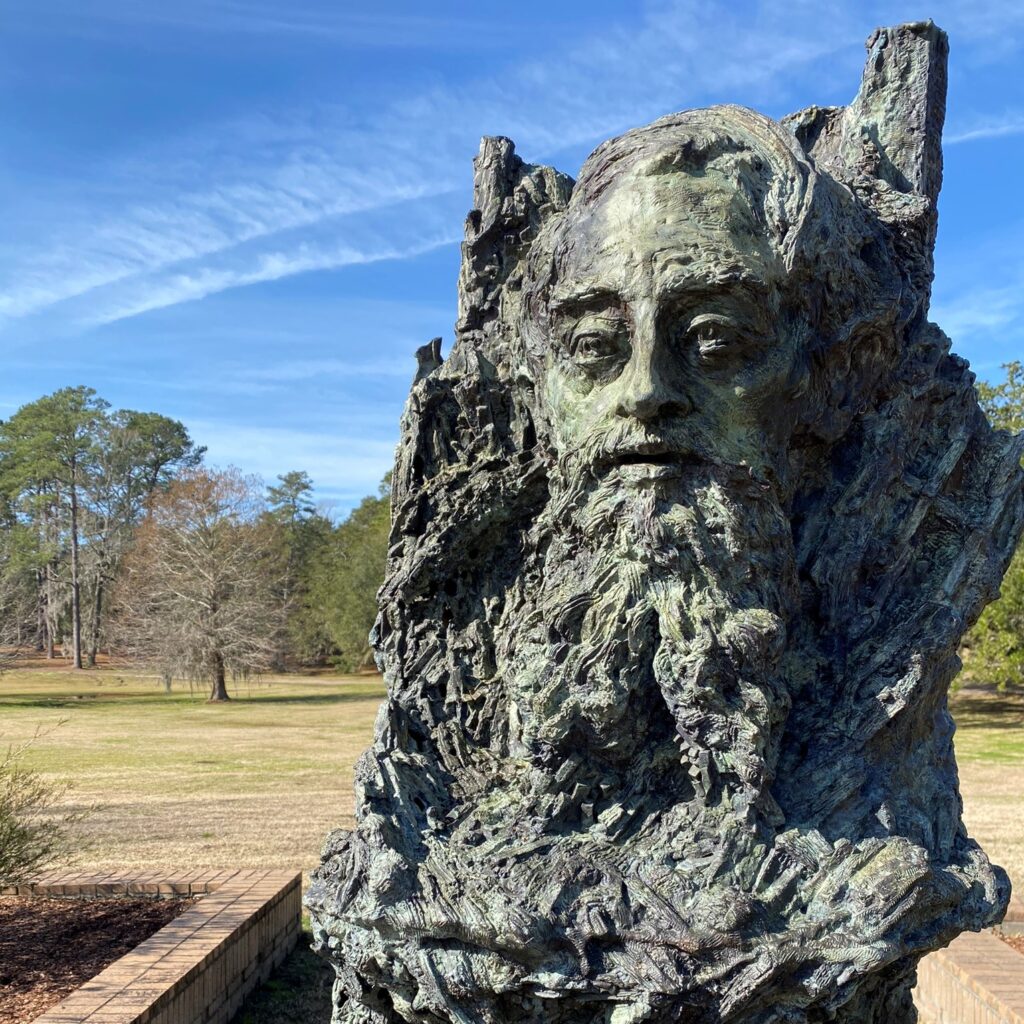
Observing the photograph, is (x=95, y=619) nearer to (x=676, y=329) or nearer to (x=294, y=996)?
(x=294, y=996)

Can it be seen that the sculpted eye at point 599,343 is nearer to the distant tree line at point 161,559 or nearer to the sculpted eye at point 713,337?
the sculpted eye at point 713,337

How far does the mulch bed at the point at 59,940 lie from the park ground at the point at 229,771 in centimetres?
47

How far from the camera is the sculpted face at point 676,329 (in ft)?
8.55

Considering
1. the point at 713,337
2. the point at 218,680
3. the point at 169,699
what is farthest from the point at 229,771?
the point at 169,699

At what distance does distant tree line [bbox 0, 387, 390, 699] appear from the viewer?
25.1m

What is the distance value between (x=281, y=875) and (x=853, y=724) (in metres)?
4.42

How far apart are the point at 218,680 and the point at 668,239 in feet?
83.7

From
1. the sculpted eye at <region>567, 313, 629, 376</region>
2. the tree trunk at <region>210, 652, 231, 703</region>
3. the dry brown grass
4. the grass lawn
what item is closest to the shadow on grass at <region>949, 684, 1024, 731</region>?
the dry brown grass

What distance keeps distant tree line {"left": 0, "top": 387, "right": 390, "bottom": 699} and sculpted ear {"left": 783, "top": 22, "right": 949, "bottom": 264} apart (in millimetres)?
19646

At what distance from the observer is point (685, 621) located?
8.55 ft

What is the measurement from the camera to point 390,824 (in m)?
2.60

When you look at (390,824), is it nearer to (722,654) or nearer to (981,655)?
(722,654)

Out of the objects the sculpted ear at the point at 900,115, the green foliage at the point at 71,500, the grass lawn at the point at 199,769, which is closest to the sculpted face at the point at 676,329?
the sculpted ear at the point at 900,115

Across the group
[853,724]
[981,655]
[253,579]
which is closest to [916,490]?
[853,724]
